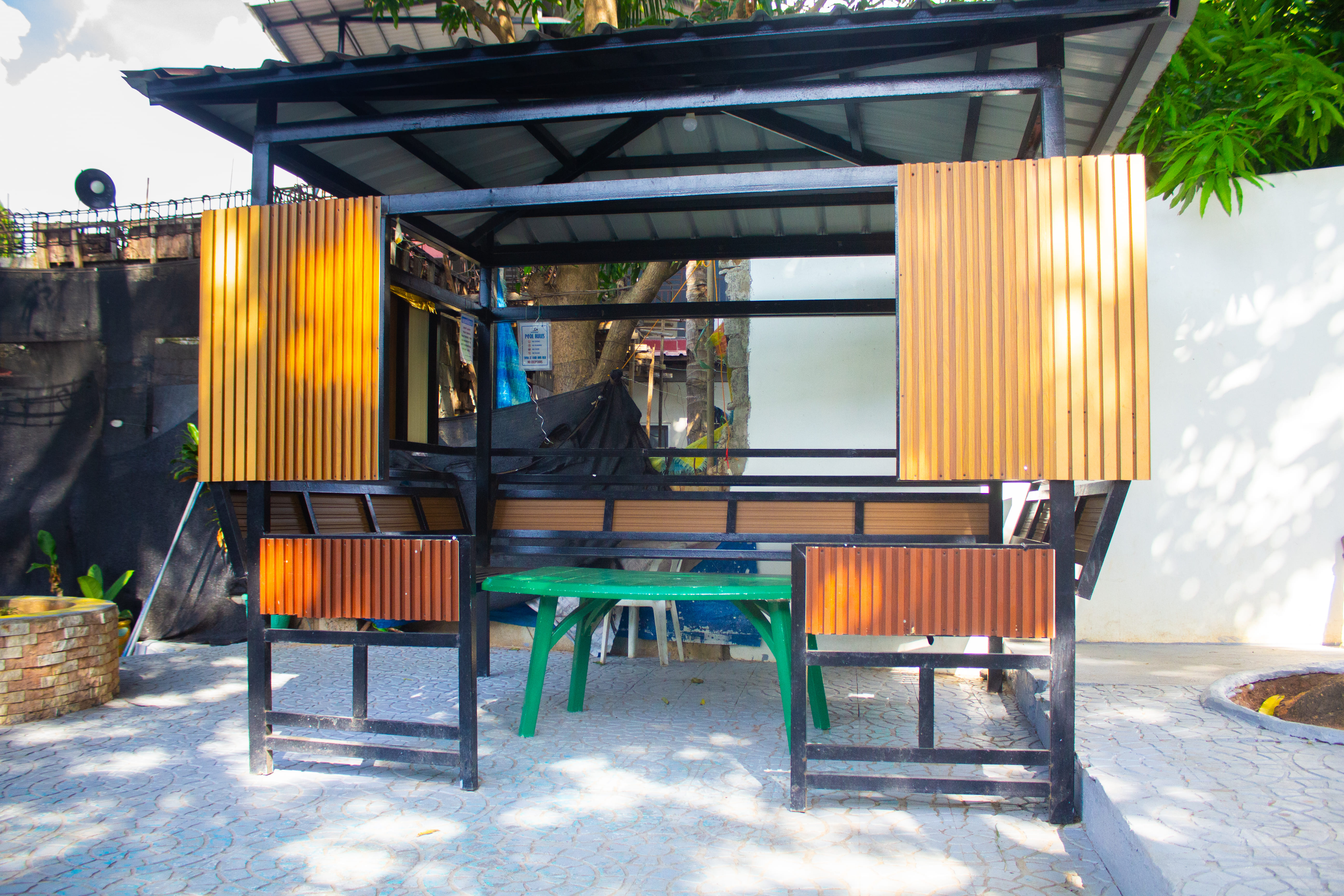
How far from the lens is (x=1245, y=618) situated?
517 cm

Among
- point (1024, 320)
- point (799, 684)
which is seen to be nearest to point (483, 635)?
point (799, 684)

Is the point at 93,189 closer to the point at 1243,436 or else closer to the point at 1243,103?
the point at 1243,103

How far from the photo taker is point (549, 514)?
530 centimetres

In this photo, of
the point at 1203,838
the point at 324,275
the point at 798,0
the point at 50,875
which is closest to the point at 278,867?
the point at 50,875

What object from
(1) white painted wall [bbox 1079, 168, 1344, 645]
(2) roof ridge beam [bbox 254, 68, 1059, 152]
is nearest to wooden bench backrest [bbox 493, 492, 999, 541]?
(1) white painted wall [bbox 1079, 168, 1344, 645]

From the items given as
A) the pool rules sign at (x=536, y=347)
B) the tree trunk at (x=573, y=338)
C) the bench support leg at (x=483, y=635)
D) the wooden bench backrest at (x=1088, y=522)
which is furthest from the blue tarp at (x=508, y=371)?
the wooden bench backrest at (x=1088, y=522)

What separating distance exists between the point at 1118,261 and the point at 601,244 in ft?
11.0

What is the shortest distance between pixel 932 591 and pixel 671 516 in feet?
7.71

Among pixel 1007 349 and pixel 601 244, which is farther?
pixel 601 244

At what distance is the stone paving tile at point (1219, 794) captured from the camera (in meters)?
1.99

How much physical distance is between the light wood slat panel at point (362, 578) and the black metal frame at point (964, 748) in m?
1.32

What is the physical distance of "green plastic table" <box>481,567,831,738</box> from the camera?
140 inches

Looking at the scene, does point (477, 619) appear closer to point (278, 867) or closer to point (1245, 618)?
point (278, 867)

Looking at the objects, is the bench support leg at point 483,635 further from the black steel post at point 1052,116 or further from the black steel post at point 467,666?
the black steel post at point 1052,116
